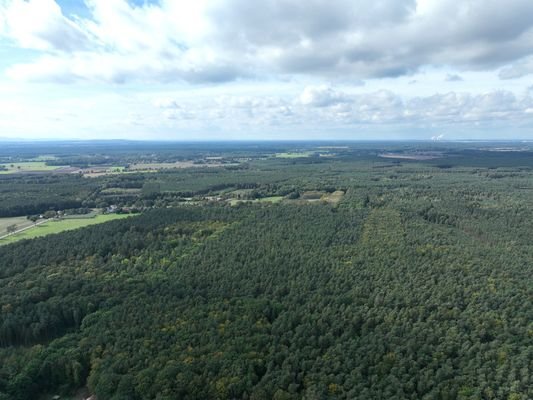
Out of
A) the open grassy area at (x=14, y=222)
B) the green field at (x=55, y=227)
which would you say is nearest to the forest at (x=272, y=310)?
the green field at (x=55, y=227)

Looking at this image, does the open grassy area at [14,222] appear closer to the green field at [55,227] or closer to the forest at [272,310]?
the green field at [55,227]

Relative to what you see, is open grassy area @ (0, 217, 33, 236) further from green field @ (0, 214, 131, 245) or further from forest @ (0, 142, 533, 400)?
forest @ (0, 142, 533, 400)

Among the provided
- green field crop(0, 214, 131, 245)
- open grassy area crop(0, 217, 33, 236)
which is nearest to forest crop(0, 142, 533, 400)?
green field crop(0, 214, 131, 245)

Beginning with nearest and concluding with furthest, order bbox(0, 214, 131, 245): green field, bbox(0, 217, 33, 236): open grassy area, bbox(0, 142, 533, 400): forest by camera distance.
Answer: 1. bbox(0, 142, 533, 400): forest
2. bbox(0, 214, 131, 245): green field
3. bbox(0, 217, 33, 236): open grassy area

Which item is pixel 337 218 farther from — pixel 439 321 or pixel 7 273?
pixel 7 273

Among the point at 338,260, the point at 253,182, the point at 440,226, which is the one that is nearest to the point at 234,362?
the point at 338,260

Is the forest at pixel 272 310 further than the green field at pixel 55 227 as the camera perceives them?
No

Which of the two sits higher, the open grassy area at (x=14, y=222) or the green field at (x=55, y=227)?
the green field at (x=55, y=227)
